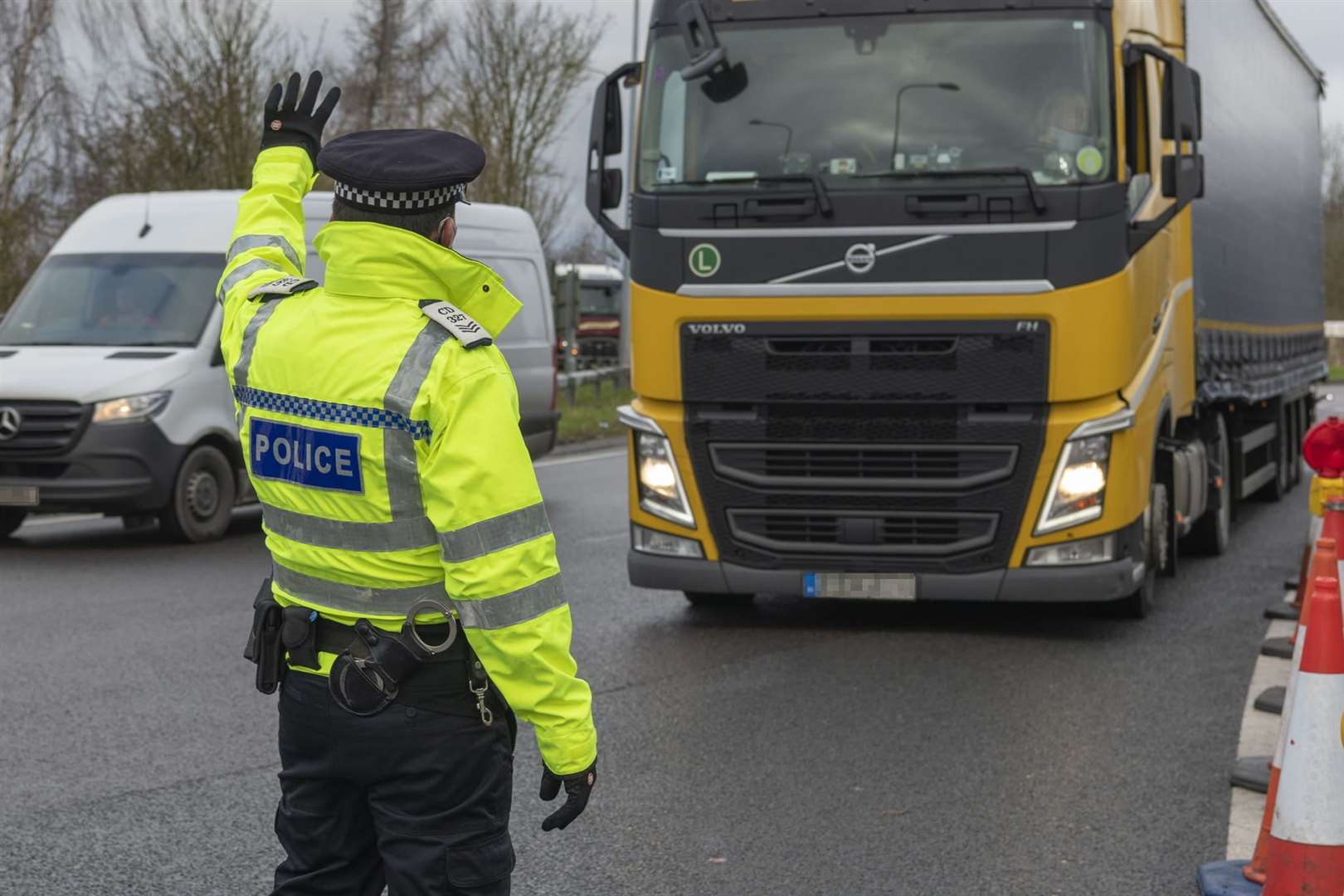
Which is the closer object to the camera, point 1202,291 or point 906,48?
point 906,48

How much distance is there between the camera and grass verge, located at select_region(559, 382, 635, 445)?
2528cm

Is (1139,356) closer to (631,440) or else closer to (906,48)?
(906,48)

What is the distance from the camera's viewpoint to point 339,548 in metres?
3.42

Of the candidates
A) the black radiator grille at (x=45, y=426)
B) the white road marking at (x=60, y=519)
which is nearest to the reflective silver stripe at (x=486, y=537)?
the black radiator grille at (x=45, y=426)

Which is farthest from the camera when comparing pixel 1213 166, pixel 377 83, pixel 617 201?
pixel 377 83

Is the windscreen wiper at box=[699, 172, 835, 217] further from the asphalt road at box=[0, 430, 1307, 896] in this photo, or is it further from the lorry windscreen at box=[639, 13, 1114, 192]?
the asphalt road at box=[0, 430, 1307, 896]

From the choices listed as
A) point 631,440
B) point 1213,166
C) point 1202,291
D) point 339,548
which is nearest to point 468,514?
point 339,548

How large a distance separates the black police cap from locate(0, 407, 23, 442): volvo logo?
32.8 feet

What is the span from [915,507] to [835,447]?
0.47 m

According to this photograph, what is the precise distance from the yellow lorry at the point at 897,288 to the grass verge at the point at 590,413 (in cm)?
1273

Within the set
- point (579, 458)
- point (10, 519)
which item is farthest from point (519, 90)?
point (10, 519)

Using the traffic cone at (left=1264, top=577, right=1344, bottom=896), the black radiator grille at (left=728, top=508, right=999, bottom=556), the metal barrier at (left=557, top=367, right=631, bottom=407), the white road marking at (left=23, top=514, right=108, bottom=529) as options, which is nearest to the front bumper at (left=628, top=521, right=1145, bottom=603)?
the black radiator grille at (left=728, top=508, right=999, bottom=556)

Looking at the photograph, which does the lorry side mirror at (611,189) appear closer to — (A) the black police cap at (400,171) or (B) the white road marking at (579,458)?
(A) the black police cap at (400,171)

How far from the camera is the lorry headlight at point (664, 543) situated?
9453 millimetres
